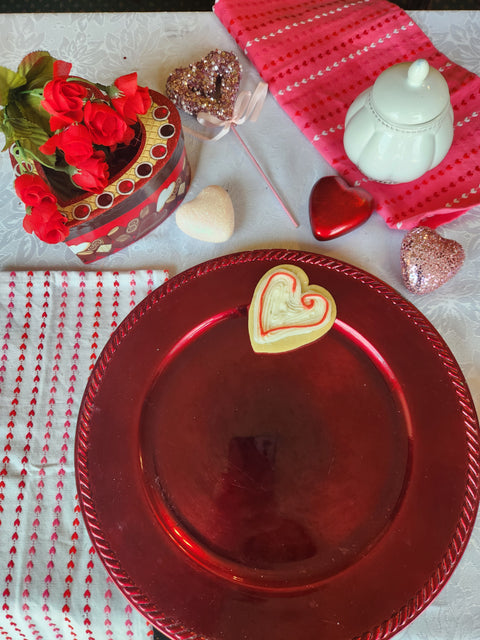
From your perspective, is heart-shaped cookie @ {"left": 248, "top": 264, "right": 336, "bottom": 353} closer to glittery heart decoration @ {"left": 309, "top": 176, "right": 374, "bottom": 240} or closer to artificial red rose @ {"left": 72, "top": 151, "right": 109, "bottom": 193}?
glittery heart decoration @ {"left": 309, "top": 176, "right": 374, "bottom": 240}

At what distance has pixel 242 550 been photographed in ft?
1.75

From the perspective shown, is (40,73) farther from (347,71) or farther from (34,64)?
(347,71)

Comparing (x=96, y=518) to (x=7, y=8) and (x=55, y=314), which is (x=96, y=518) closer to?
(x=55, y=314)

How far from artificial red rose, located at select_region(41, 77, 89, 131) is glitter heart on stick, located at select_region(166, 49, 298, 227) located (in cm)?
21

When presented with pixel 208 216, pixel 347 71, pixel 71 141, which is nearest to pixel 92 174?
pixel 71 141

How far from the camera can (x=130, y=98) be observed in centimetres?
55

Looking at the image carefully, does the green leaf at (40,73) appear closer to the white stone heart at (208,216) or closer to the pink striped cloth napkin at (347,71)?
→ the white stone heart at (208,216)

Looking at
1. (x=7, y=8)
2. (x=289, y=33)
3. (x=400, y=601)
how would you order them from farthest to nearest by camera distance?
1. (x=7, y=8)
2. (x=289, y=33)
3. (x=400, y=601)

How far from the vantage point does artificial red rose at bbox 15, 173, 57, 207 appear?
20.4 inches

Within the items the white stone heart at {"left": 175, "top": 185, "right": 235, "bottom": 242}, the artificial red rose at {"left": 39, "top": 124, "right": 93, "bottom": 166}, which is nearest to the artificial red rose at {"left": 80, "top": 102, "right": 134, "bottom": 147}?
the artificial red rose at {"left": 39, "top": 124, "right": 93, "bottom": 166}

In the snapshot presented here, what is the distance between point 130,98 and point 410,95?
0.29 metres

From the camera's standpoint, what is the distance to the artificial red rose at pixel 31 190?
0.52 m

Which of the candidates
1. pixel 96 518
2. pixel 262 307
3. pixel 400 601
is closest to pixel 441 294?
pixel 262 307

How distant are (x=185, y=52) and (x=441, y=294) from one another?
1.63 feet
